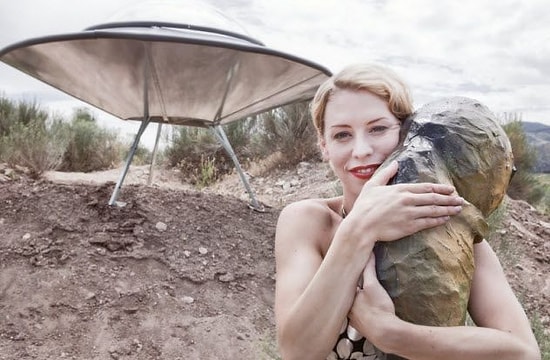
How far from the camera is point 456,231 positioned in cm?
134

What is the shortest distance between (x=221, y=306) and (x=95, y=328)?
773mm

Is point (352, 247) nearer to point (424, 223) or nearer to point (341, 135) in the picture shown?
point (424, 223)

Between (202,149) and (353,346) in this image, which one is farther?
(202,149)

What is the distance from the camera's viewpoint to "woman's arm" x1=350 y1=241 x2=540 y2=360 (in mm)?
1259

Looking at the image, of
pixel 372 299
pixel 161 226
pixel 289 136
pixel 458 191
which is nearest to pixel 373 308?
pixel 372 299

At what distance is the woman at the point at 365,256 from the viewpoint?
4.19 ft

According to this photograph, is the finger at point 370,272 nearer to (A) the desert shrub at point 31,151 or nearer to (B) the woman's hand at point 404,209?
(B) the woman's hand at point 404,209

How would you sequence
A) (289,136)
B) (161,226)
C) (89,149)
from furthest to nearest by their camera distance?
(89,149) < (289,136) < (161,226)

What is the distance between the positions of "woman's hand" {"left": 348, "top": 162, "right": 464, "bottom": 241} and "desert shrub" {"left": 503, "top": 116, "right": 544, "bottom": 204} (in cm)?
942

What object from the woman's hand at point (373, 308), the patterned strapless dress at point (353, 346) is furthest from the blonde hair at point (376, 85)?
the patterned strapless dress at point (353, 346)

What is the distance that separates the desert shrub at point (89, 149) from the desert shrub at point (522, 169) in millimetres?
6871

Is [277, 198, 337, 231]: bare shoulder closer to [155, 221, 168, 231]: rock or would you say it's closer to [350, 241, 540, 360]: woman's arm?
[350, 241, 540, 360]: woman's arm

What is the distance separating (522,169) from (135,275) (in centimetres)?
789

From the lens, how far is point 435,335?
1.27 metres
